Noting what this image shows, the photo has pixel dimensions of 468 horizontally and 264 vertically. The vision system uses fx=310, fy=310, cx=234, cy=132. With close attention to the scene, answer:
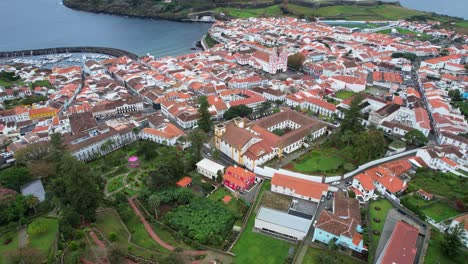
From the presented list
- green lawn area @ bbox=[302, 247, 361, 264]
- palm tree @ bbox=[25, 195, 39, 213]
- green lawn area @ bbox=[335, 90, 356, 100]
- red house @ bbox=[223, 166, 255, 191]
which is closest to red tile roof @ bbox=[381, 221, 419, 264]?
green lawn area @ bbox=[302, 247, 361, 264]

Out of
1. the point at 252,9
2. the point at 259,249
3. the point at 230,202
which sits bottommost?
the point at 259,249

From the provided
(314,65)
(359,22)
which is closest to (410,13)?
(359,22)

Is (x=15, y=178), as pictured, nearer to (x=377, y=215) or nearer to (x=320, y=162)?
(x=320, y=162)

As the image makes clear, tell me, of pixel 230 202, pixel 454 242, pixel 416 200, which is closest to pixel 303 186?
pixel 230 202

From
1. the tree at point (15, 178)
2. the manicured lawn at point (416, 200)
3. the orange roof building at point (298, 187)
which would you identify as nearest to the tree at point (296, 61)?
the orange roof building at point (298, 187)

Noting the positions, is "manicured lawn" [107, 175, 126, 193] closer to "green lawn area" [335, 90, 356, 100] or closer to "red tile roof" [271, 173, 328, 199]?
"red tile roof" [271, 173, 328, 199]
